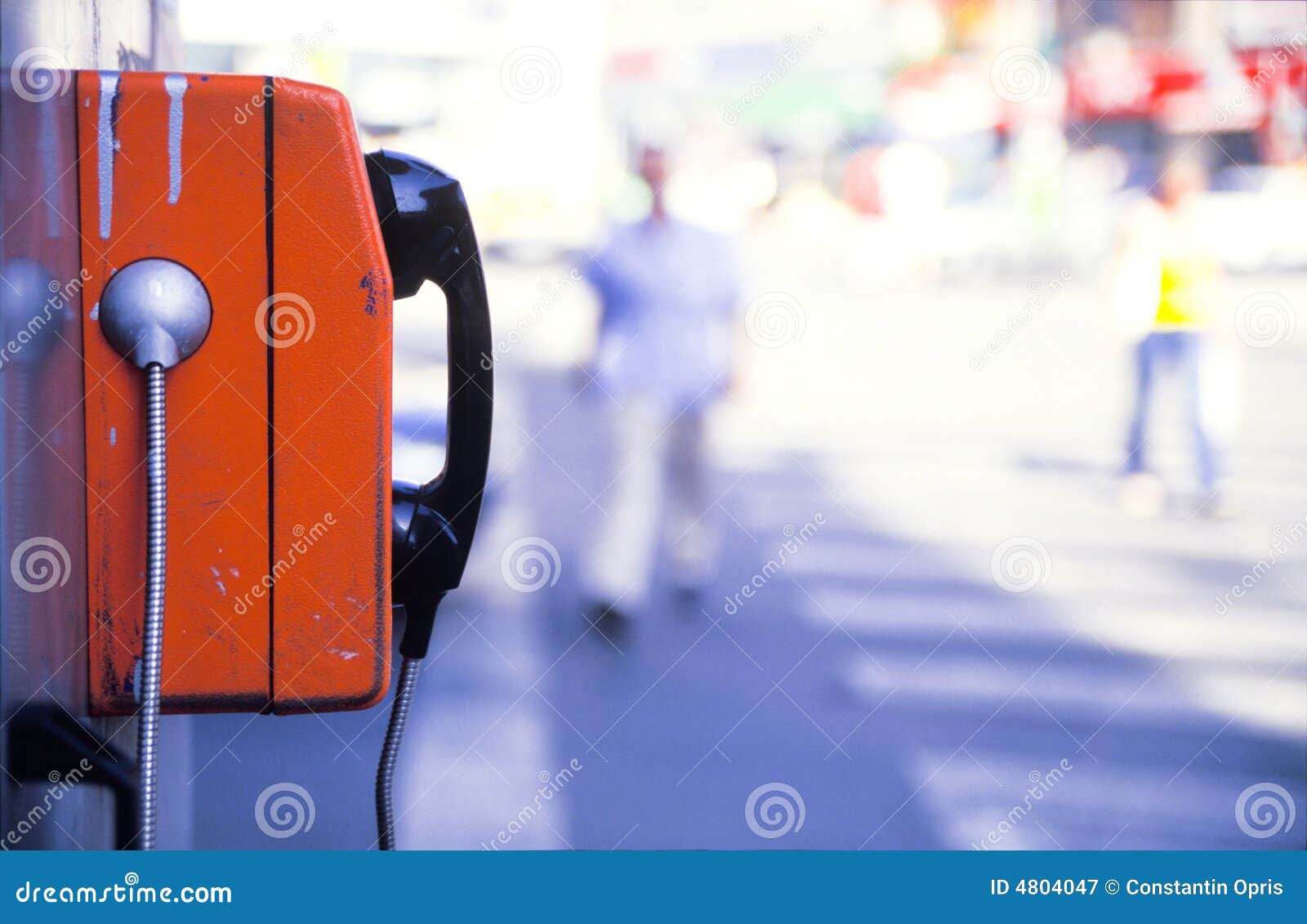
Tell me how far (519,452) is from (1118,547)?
3279 mm

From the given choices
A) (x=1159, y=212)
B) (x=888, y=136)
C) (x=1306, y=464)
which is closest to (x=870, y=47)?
(x=888, y=136)

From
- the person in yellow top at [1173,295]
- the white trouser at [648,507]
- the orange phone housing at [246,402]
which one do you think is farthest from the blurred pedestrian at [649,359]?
the orange phone housing at [246,402]

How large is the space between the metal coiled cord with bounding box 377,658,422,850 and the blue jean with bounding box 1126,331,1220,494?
4643 mm

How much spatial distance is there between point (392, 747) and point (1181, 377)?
4.76m

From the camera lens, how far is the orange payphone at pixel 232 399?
3.41 feet

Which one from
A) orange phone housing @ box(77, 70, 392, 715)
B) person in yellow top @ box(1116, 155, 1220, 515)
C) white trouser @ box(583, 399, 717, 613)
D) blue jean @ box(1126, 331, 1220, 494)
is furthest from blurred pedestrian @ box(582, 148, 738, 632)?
orange phone housing @ box(77, 70, 392, 715)

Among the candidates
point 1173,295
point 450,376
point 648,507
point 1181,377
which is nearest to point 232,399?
point 450,376

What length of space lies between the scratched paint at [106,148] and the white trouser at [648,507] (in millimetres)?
3045

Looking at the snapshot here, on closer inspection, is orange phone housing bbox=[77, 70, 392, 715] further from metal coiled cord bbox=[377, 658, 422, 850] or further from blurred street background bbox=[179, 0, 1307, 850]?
blurred street background bbox=[179, 0, 1307, 850]

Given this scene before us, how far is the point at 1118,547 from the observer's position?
5.25 metres

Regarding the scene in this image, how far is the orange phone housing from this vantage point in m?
1.05

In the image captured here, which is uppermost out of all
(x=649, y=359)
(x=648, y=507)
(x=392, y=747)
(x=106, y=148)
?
(x=106, y=148)

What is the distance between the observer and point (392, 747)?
4.56ft

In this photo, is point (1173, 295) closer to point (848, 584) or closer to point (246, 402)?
point (848, 584)
